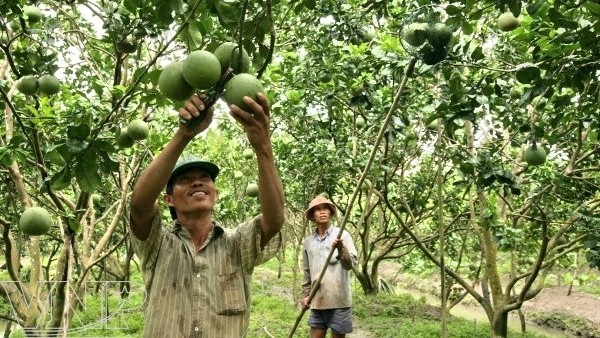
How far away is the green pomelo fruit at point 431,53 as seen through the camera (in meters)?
1.71

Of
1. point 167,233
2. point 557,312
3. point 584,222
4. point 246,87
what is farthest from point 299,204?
point 246,87

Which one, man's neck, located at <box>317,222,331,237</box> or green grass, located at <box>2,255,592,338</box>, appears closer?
man's neck, located at <box>317,222,331,237</box>

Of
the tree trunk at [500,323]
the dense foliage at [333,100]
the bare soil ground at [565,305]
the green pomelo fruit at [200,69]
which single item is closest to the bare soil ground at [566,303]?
→ the bare soil ground at [565,305]

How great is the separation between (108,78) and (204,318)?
4513 millimetres

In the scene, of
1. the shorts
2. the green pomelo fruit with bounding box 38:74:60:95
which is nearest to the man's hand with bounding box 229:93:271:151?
the green pomelo fruit with bounding box 38:74:60:95

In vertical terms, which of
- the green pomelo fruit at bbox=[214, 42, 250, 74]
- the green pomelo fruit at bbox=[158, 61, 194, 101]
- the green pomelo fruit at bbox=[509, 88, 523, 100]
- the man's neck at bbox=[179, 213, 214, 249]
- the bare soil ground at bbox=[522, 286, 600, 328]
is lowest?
the bare soil ground at bbox=[522, 286, 600, 328]

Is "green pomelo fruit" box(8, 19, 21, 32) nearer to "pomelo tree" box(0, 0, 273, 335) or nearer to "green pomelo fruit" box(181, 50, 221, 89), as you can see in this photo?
"pomelo tree" box(0, 0, 273, 335)

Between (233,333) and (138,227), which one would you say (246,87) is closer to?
(138,227)

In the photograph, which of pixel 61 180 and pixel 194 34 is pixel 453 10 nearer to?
pixel 194 34

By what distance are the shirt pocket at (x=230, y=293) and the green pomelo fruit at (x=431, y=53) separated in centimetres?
99

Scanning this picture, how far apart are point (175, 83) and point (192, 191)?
75 centimetres

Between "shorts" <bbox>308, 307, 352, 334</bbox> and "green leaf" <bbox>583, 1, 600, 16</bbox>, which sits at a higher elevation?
"green leaf" <bbox>583, 1, 600, 16</bbox>

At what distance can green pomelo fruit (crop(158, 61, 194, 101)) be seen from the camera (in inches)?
54.3

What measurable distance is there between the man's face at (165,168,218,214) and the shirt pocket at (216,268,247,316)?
25cm
